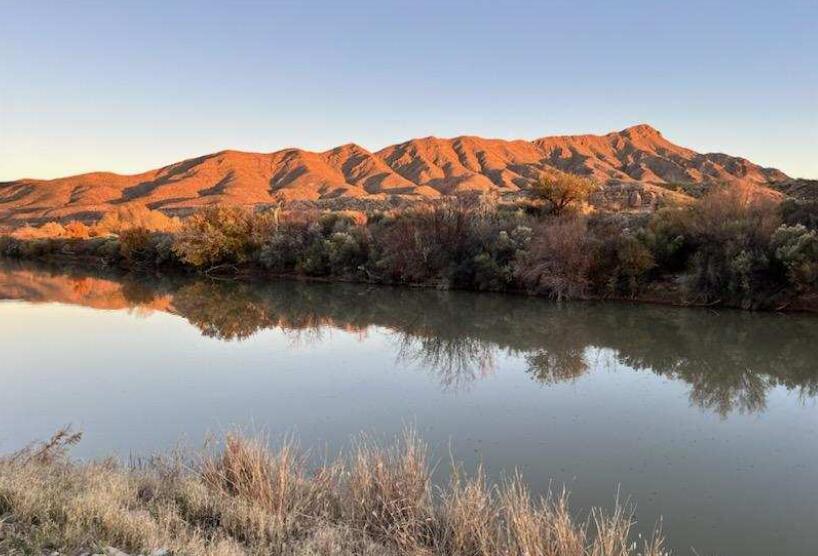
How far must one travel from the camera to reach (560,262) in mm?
21875

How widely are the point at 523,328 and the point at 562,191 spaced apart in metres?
15.1

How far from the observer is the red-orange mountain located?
95.5 meters

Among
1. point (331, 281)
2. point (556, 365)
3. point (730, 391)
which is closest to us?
point (730, 391)

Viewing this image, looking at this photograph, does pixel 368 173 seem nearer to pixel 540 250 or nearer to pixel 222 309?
pixel 540 250

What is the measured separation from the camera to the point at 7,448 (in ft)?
24.6

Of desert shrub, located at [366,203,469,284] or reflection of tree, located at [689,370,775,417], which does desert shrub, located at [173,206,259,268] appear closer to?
desert shrub, located at [366,203,469,284]

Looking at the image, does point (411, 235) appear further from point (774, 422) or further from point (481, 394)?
point (774, 422)

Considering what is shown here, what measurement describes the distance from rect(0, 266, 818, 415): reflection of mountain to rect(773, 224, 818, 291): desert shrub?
122cm

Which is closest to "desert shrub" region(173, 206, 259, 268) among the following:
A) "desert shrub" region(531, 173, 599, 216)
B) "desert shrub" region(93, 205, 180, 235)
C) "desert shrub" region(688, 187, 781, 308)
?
"desert shrub" region(93, 205, 180, 235)

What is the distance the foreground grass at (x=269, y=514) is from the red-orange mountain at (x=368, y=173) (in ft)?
257

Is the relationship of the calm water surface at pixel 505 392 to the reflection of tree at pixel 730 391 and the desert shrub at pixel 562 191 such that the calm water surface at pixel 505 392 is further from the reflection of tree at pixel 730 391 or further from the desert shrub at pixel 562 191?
the desert shrub at pixel 562 191

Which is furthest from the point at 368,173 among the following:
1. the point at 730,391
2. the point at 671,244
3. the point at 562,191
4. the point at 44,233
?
the point at 730,391

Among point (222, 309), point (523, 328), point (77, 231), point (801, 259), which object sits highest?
point (801, 259)

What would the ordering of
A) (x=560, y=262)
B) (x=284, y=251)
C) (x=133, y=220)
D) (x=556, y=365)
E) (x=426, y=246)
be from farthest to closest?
(x=133, y=220), (x=284, y=251), (x=426, y=246), (x=560, y=262), (x=556, y=365)
